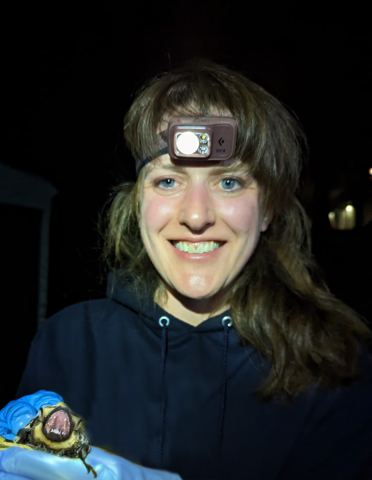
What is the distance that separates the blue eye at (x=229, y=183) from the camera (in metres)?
0.81

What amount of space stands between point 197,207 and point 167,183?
0.09 m

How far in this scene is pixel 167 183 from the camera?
83 centimetres

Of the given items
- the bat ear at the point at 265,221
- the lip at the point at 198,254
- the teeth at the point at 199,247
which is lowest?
the lip at the point at 198,254

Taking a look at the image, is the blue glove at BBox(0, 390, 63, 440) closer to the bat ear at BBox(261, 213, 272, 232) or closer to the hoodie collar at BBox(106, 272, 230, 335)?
the hoodie collar at BBox(106, 272, 230, 335)

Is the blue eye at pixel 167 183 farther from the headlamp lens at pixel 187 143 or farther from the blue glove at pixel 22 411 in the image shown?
the blue glove at pixel 22 411

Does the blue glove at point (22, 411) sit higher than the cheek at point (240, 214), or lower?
lower

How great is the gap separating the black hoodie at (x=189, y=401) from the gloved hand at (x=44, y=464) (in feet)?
0.29

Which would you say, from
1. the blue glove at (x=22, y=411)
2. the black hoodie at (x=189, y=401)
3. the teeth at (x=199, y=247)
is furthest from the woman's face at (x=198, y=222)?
the blue glove at (x=22, y=411)

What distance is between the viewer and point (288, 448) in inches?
31.4

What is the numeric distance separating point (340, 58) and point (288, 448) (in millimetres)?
791

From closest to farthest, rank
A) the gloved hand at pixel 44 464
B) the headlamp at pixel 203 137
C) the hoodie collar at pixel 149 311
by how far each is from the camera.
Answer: the gloved hand at pixel 44 464 → the headlamp at pixel 203 137 → the hoodie collar at pixel 149 311

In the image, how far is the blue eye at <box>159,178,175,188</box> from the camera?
32.5 inches

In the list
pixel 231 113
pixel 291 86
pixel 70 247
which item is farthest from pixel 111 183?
pixel 291 86

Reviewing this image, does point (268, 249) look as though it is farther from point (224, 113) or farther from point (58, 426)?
point (58, 426)
